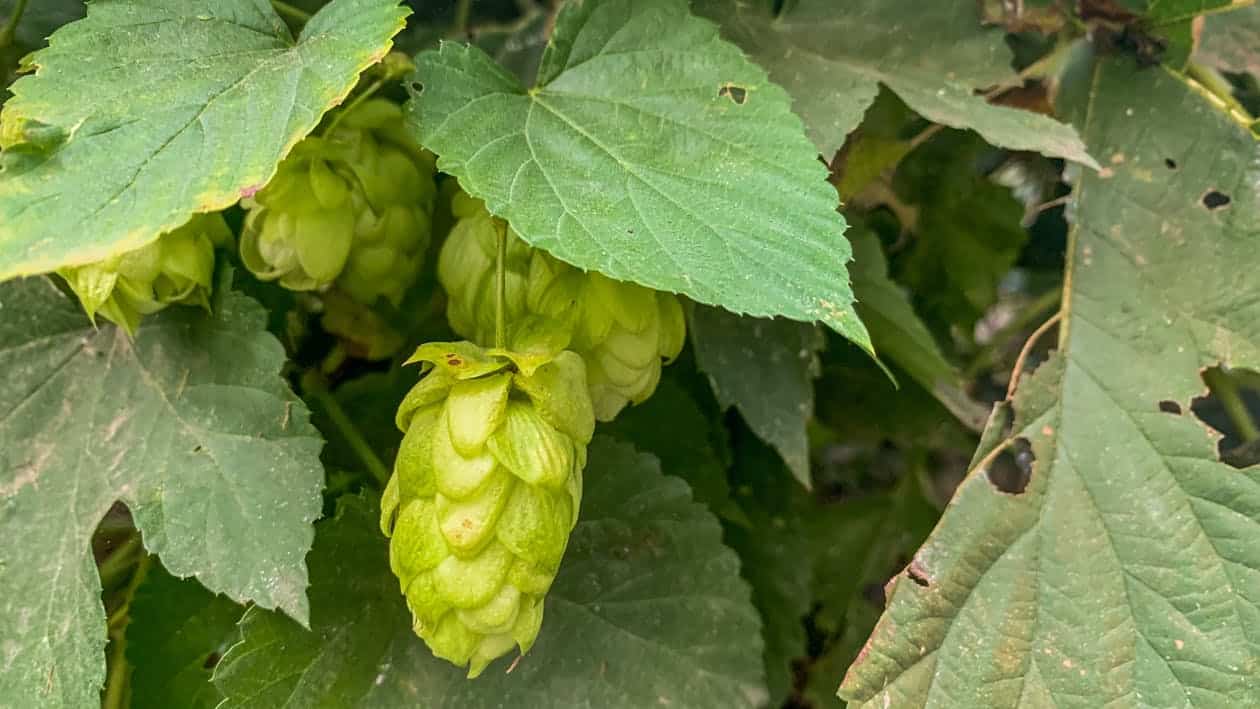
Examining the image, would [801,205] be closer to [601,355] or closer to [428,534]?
[601,355]

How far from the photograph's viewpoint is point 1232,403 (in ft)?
3.21

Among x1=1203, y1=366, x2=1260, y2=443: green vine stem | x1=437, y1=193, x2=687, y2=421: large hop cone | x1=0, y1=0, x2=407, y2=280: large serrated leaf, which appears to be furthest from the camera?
x1=1203, y1=366, x2=1260, y2=443: green vine stem

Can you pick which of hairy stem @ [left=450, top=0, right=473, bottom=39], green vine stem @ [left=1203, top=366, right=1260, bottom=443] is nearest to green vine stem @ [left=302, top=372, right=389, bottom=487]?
hairy stem @ [left=450, top=0, right=473, bottom=39]

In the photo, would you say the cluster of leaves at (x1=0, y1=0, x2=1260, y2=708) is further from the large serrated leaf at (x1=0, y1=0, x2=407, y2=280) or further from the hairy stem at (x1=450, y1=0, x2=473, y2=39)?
the hairy stem at (x1=450, y1=0, x2=473, y2=39)

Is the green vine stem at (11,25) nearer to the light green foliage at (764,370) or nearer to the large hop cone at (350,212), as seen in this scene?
the large hop cone at (350,212)

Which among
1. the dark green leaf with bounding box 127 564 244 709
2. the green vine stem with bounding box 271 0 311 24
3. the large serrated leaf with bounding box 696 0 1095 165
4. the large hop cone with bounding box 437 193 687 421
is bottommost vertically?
the dark green leaf with bounding box 127 564 244 709

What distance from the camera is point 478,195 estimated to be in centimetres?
54

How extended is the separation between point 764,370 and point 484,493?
1.11 feet

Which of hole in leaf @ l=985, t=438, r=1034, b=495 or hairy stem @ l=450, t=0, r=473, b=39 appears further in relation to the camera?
hairy stem @ l=450, t=0, r=473, b=39

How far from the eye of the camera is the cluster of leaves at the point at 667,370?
54 centimetres

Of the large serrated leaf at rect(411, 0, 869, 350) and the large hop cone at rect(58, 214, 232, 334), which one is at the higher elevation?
the large serrated leaf at rect(411, 0, 869, 350)

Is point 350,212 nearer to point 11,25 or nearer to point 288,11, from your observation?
point 288,11

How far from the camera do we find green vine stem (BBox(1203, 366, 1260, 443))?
974mm

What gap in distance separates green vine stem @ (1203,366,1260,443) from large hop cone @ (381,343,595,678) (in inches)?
28.5
